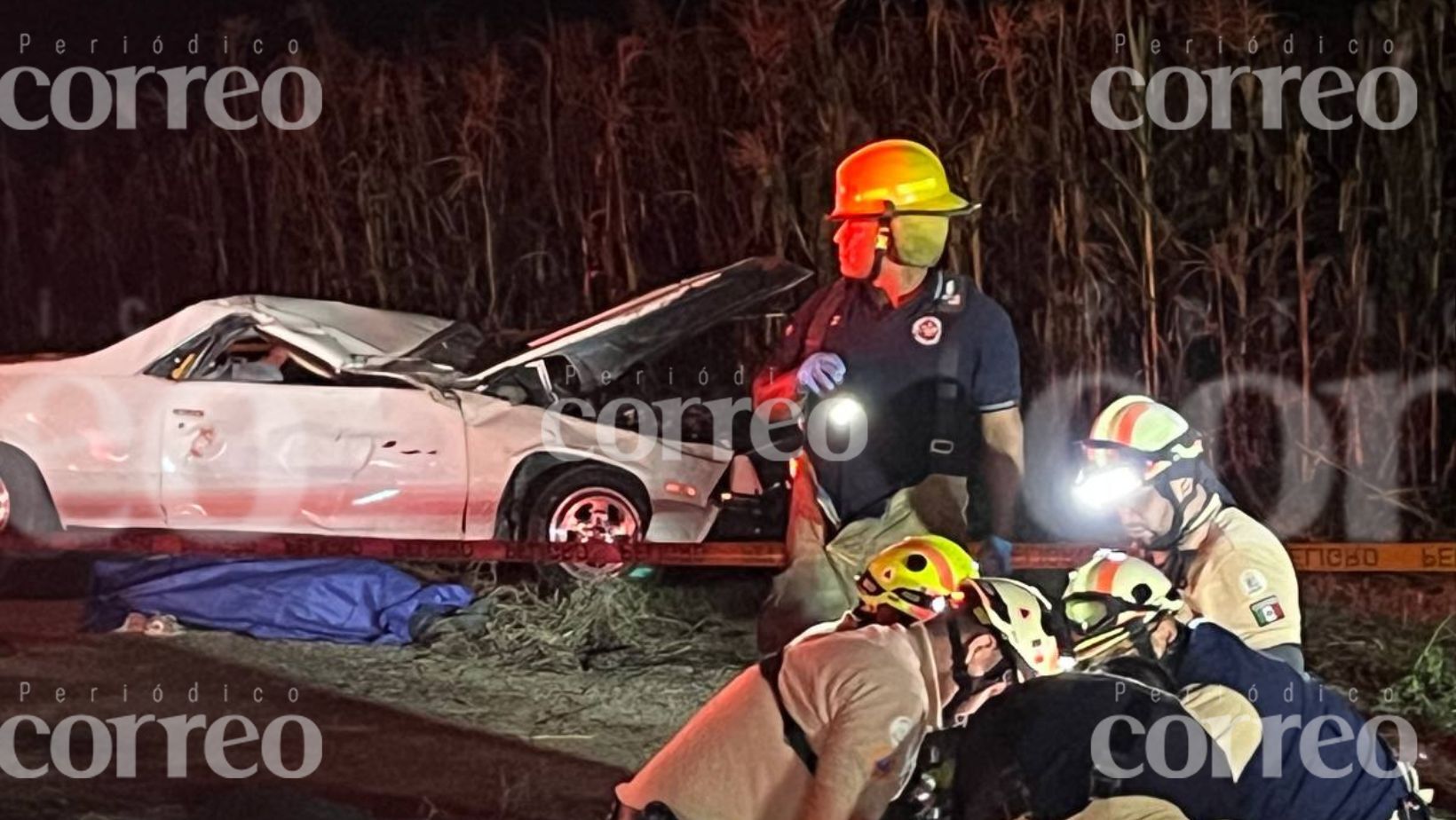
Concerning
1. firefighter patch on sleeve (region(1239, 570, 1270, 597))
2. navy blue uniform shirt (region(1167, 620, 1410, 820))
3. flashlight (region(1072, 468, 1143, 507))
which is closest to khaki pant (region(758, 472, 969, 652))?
flashlight (region(1072, 468, 1143, 507))

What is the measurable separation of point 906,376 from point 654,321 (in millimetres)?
2118

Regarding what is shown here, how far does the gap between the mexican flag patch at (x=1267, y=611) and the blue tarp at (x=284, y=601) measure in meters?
3.61

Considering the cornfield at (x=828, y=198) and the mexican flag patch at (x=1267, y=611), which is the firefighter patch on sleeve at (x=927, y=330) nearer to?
the mexican flag patch at (x=1267, y=611)

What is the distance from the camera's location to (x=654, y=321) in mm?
6574

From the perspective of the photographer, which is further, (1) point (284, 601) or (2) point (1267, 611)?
(1) point (284, 601)

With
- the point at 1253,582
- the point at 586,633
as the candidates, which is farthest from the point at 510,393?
the point at 1253,582

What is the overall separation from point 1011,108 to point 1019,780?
410cm

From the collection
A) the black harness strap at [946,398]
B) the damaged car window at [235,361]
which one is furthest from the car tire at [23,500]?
the black harness strap at [946,398]

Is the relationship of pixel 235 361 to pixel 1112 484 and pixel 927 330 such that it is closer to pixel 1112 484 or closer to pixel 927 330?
pixel 927 330

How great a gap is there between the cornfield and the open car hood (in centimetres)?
17

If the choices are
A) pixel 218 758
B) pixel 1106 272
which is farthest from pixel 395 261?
pixel 1106 272

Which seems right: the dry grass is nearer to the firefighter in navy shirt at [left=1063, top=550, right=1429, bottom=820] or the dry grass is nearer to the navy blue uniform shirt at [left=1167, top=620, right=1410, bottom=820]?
the firefighter in navy shirt at [left=1063, top=550, right=1429, bottom=820]

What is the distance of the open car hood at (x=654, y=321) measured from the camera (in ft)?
21.5

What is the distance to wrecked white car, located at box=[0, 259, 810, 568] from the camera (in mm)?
6430
